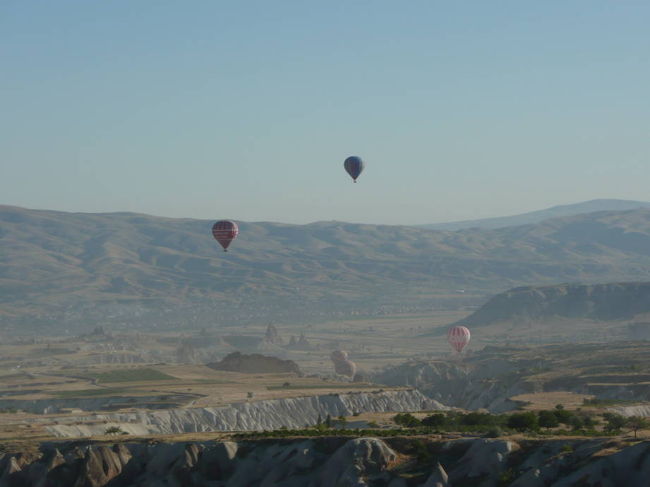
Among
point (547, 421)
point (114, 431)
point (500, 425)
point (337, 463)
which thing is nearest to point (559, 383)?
point (114, 431)

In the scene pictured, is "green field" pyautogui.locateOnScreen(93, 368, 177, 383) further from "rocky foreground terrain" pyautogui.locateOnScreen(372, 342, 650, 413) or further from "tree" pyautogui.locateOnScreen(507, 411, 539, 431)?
"tree" pyautogui.locateOnScreen(507, 411, 539, 431)

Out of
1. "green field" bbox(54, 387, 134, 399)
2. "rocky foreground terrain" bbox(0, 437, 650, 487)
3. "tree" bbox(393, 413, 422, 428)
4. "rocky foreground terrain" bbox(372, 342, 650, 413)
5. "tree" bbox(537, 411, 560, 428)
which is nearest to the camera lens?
"rocky foreground terrain" bbox(0, 437, 650, 487)

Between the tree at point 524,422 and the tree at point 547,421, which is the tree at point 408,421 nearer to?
the tree at point 547,421

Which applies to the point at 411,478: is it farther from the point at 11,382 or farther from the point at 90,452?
the point at 11,382

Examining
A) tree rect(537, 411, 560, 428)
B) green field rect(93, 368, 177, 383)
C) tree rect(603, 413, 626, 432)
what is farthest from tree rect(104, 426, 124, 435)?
green field rect(93, 368, 177, 383)

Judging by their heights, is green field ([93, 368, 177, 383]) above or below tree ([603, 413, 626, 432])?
below

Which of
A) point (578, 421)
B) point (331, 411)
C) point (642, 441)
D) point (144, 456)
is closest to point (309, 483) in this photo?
point (144, 456)

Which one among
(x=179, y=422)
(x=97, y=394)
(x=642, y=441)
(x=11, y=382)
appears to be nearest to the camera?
(x=642, y=441)
